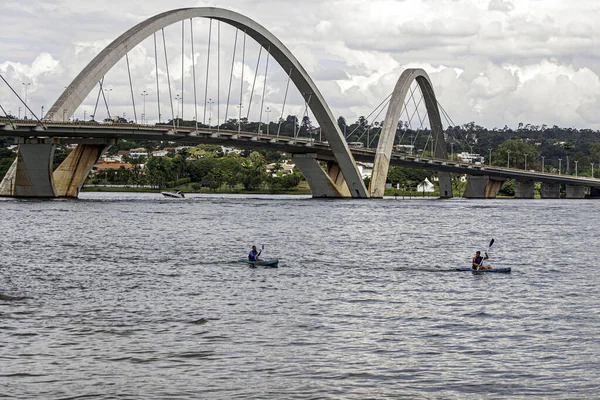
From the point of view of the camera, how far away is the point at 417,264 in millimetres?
47031

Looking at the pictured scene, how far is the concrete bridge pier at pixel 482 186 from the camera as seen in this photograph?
615 ft

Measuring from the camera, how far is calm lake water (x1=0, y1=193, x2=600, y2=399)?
20375 mm

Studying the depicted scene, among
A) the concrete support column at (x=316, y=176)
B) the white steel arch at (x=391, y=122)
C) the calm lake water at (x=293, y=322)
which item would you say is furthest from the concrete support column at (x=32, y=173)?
the white steel arch at (x=391, y=122)

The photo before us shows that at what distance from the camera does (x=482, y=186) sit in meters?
189

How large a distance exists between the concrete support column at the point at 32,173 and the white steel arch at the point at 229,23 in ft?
13.6

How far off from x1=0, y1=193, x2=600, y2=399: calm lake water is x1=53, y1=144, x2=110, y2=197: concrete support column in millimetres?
47912

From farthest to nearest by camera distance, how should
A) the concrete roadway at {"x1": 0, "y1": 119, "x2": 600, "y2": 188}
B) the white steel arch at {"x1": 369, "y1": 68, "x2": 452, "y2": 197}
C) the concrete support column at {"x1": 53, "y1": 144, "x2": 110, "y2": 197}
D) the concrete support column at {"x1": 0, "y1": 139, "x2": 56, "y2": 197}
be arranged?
the white steel arch at {"x1": 369, "y1": 68, "x2": 452, "y2": 197} < the concrete support column at {"x1": 53, "y1": 144, "x2": 110, "y2": 197} < the concrete support column at {"x1": 0, "y1": 139, "x2": 56, "y2": 197} < the concrete roadway at {"x1": 0, "y1": 119, "x2": 600, "y2": 188}

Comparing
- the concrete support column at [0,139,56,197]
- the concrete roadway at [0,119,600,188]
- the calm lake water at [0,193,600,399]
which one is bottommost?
the calm lake water at [0,193,600,399]

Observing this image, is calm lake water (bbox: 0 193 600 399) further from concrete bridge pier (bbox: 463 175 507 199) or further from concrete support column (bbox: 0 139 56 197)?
concrete bridge pier (bbox: 463 175 507 199)

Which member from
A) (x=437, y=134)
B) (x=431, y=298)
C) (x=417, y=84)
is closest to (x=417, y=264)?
(x=431, y=298)

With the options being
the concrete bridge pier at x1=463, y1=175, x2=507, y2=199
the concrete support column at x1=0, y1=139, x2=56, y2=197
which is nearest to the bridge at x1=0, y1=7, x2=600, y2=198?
the concrete support column at x1=0, y1=139, x2=56, y2=197

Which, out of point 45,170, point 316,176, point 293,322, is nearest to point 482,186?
point 316,176

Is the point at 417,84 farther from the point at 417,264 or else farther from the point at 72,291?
the point at 72,291

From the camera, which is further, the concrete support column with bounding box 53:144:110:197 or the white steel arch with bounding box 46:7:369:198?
the concrete support column with bounding box 53:144:110:197
